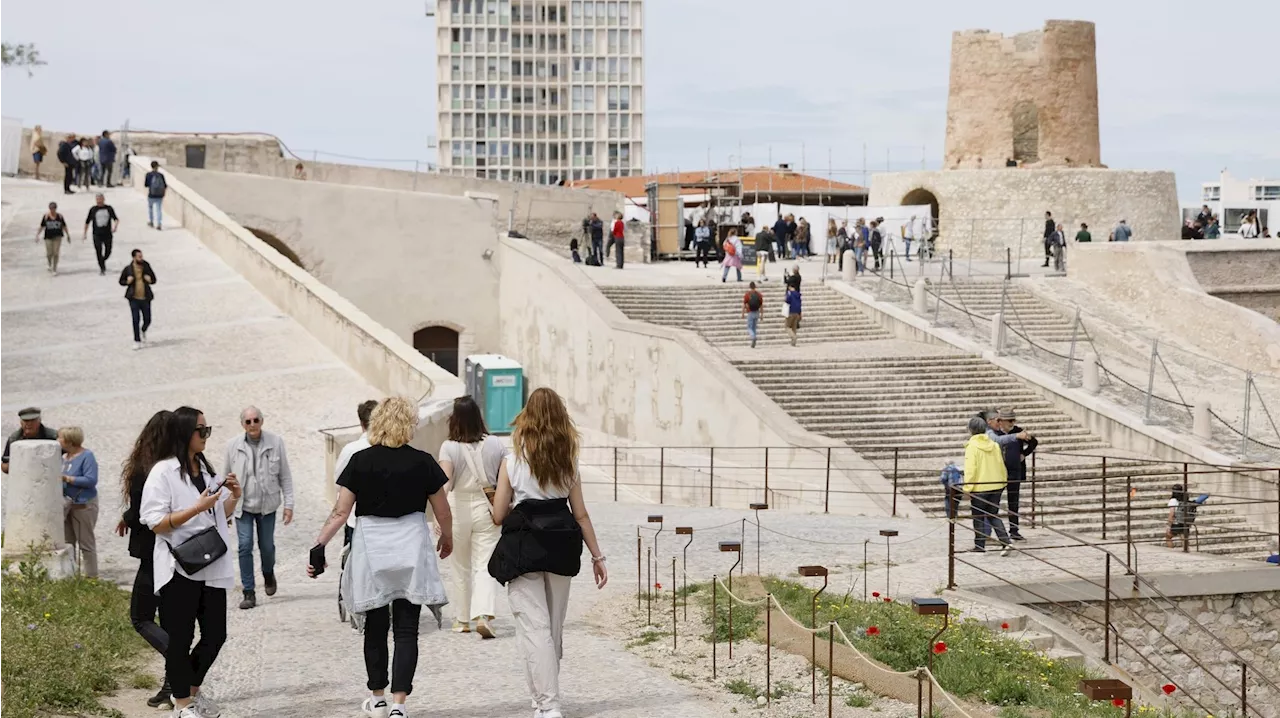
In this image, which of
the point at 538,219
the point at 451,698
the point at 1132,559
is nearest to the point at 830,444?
the point at 1132,559

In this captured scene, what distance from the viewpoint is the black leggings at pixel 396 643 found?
6824 mm

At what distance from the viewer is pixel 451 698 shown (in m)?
7.53

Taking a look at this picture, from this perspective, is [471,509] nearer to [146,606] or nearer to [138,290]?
[146,606]

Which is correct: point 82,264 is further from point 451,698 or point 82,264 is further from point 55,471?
point 451,698

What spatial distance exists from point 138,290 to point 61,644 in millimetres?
12152

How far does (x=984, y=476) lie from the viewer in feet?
46.0

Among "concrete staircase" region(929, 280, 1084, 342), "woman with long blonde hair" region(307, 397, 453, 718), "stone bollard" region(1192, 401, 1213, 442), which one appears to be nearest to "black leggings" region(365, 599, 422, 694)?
"woman with long blonde hair" region(307, 397, 453, 718)

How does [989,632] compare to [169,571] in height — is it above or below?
below

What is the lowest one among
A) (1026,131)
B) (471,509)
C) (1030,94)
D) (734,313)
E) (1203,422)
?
(1203,422)

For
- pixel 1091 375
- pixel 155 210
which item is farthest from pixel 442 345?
pixel 1091 375

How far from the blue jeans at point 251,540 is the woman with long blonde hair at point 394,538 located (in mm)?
3108

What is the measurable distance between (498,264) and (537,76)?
2919 inches

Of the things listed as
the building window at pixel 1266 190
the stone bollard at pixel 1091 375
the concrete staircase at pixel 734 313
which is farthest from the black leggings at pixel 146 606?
the building window at pixel 1266 190

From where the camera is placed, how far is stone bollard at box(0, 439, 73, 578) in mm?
9914
